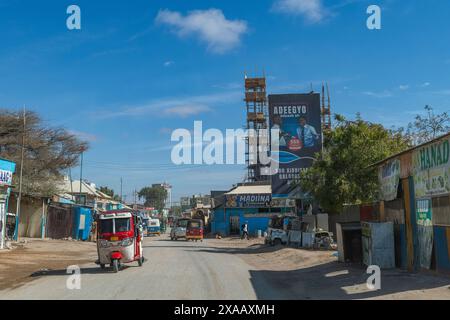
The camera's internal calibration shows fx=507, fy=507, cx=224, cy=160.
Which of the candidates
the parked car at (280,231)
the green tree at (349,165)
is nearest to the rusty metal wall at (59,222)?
the parked car at (280,231)

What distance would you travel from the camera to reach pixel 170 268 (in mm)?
21969

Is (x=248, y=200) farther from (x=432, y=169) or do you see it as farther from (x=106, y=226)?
(x=432, y=169)

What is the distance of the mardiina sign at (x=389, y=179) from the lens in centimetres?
1941

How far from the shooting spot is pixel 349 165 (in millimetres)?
32375

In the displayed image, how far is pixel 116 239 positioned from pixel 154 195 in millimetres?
165903

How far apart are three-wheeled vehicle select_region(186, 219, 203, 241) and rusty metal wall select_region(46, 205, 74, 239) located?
1238 cm

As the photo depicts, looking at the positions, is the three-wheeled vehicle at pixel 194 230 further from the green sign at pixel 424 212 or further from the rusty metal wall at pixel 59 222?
the green sign at pixel 424 212

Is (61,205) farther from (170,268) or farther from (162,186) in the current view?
(162,186)

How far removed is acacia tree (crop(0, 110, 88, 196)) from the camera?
1936 inches

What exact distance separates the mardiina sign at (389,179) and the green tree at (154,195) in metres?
164

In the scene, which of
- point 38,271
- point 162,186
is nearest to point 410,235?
point 38,271

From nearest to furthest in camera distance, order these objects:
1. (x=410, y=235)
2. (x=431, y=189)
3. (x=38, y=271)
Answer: (x=431, y=189), (x=410, y=235), (x=38, y=271)

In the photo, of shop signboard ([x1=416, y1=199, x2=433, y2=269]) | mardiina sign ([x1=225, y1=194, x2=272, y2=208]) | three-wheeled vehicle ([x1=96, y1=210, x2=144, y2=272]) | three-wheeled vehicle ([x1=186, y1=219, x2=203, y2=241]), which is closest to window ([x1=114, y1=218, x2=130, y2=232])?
three-wheeled vehicle ([x1=96, y1=210, x2=144, y2=272])
